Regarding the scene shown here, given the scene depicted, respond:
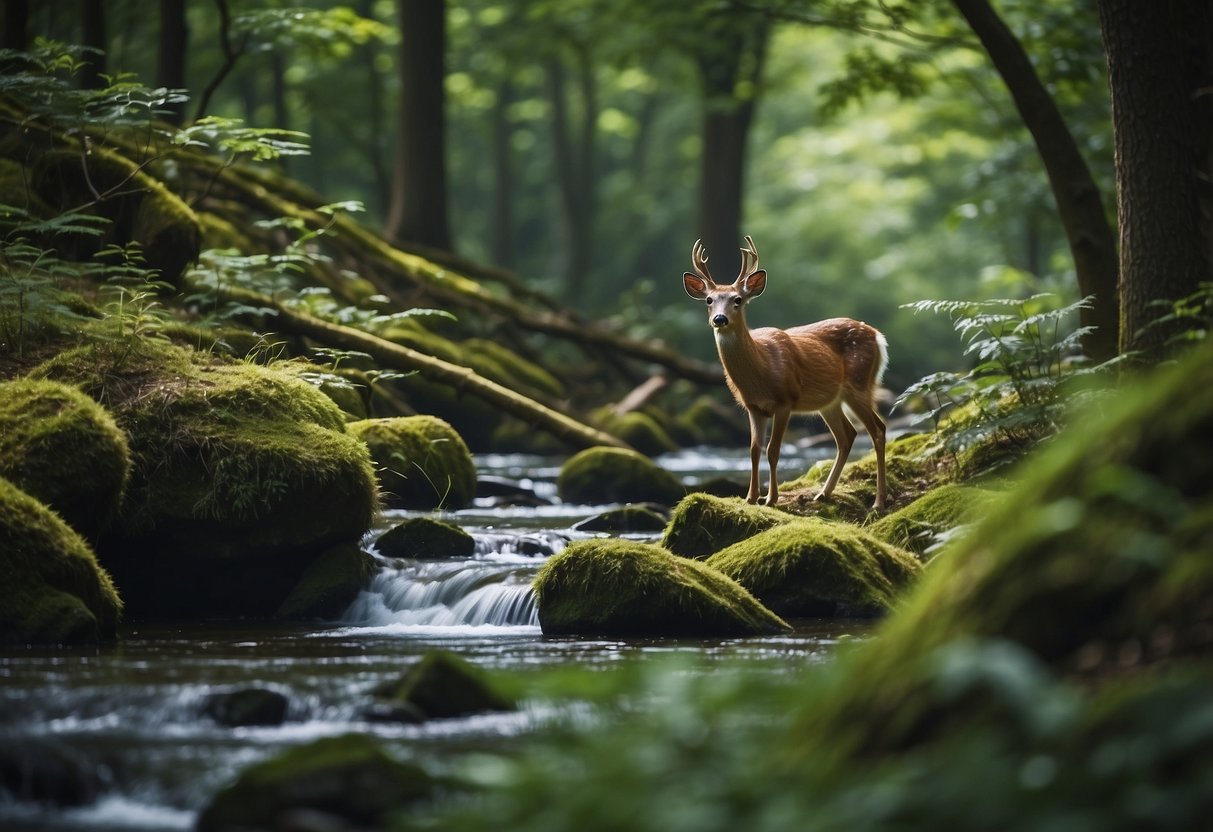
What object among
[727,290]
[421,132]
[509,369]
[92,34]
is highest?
[92,34]

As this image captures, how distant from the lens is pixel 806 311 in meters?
36.7

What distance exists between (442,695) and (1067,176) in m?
7.89

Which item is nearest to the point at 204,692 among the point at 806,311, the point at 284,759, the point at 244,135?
the point at 284,759

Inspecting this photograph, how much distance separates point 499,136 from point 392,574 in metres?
28.5

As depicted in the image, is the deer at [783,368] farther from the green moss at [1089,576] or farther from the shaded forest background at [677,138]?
the green moss at [1089,576]

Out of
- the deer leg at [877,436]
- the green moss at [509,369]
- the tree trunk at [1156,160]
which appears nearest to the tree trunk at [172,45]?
the green moss at [509,369]

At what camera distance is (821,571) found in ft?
30.1

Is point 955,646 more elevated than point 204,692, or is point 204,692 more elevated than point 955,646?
point 955,646

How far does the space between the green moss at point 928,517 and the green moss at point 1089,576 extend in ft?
16.6

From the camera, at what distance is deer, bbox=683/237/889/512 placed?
11414 mm

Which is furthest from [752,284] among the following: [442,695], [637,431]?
[637,431]

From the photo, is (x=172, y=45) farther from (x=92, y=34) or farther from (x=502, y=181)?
(x=502, y=181)

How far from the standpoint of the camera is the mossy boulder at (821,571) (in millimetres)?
9055

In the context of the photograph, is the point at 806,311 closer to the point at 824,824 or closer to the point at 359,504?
the point at 359,504
